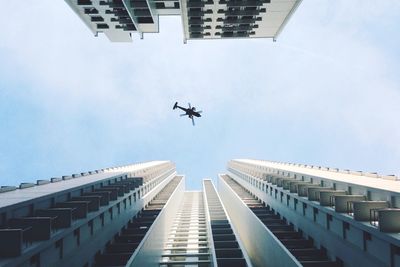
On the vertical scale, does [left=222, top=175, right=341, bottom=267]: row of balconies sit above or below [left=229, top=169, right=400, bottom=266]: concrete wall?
below

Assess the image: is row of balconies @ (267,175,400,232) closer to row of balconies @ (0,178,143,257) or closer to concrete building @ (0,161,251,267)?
concrete building @ (0,161,251,267)

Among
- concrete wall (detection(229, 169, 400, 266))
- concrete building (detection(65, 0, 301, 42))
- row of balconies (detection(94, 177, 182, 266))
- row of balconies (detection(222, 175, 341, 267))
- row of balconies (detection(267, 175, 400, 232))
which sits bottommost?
row of balconies (detection(222, 175, 341, 267))

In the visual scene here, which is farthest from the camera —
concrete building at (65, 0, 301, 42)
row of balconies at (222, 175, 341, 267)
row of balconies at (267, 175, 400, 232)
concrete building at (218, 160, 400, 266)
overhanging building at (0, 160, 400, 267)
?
concrete building at (65, 0, 301, 42)

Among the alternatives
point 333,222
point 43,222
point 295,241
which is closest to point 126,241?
point 295,241

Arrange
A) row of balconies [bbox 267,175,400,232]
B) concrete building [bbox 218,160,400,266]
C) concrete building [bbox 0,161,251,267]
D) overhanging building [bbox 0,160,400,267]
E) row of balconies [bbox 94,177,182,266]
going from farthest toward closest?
1. row of balconies [bbox 94,177,182,266]
2. concrete building [bbox 218,160,400,266]
3. row of balconies [bbox 267,175,400,232]
4. overhanging building [bbox 0,160,400,267]
5. concrete building [bbox 0,161,251,267]

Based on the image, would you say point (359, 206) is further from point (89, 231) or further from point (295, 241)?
point (89, 231)

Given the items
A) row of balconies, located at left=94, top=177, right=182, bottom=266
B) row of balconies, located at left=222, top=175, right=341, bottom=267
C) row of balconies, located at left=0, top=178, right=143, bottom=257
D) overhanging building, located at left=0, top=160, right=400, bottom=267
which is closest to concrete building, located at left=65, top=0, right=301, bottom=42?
overhanging building, located at left=0, top=160, right=400, bottom=267

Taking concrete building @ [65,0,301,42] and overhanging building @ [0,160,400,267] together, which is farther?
concrete building @ [65,0,301,42]

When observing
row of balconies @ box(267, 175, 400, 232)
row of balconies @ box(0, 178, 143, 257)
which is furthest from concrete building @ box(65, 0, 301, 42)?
row of balconies @ box(0, 178, 143, 257)

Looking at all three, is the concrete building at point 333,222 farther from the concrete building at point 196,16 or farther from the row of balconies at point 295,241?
the concrete building at point 196,16
